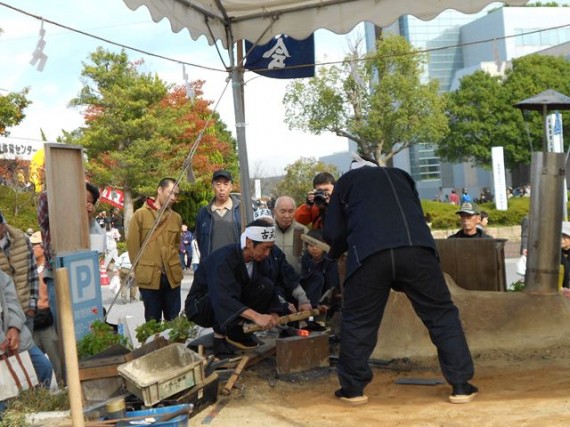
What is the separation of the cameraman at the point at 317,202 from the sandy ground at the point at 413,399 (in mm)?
1824

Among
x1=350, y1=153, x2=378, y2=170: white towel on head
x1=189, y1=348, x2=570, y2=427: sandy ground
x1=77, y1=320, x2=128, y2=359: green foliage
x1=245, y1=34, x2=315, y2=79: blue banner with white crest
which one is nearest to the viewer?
x1=189, y1=348, x2=570, y2=427: sandy ground

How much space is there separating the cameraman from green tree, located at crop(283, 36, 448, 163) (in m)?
27.2

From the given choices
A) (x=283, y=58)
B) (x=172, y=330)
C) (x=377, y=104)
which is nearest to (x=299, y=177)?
(x=377, y=104)

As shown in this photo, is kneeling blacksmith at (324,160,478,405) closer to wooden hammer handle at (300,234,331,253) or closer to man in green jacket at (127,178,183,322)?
wooden hammer handle at (300,234,331,253)

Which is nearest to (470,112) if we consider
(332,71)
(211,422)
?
(332,71)

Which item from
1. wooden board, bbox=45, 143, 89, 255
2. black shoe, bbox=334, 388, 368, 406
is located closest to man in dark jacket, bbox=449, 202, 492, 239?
black shoe, bbox=334, 388, 368, 406

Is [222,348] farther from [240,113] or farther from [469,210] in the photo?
[469,210]

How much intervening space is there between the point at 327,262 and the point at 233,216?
1.03 m

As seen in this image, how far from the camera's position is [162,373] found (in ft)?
14.9

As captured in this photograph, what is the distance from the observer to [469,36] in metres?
69.3

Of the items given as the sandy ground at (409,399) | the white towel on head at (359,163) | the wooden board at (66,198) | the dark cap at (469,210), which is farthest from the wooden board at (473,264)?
the wooden board at (66,198)

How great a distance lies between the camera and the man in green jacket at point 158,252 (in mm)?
6707

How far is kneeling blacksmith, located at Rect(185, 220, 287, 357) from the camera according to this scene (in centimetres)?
514

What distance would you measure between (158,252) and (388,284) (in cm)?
299
